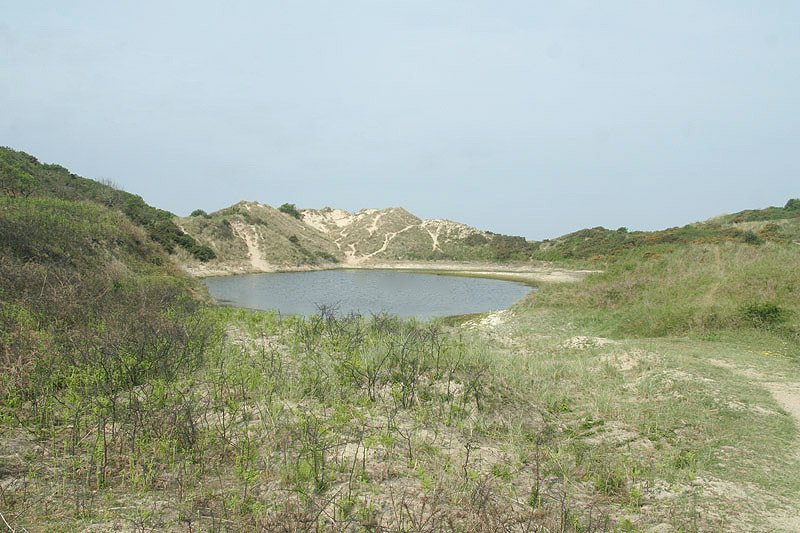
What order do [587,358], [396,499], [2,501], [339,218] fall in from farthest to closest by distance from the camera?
[339,218] → [587,358] → [396,499] → [2,501]

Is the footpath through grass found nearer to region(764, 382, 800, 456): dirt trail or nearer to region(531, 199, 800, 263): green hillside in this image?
region(764, 382, 800, 456): dirt trail

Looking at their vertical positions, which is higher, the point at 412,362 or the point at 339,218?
the point at 339,218

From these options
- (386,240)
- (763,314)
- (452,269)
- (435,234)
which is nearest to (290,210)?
(386,240)

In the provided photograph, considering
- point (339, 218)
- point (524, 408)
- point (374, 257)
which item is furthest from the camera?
point (339, 218)

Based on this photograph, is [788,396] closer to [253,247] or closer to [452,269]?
[452,269]

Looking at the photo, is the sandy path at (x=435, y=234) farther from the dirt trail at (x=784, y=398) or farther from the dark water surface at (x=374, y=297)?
the dirt trail at (x=784, y=398)

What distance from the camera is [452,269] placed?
206 feet

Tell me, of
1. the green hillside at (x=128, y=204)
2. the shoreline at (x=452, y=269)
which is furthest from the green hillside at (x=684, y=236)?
the green hillside at (x=128, y=204)

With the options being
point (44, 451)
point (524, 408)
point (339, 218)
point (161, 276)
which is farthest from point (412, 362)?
point (339, 218)

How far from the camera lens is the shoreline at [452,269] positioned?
44906 mm

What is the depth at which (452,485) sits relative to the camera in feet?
12.4

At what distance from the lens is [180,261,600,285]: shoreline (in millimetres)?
44906

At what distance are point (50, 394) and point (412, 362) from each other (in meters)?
Result: 4.56

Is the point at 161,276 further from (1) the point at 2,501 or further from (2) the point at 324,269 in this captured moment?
(2) the point at 324,269
